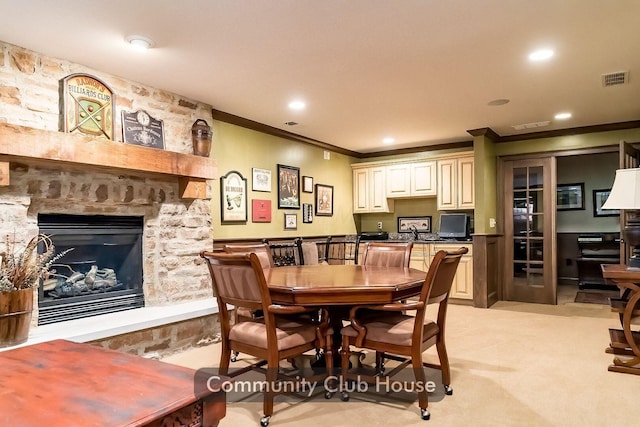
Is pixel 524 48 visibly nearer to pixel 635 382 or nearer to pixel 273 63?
pixel 273 63

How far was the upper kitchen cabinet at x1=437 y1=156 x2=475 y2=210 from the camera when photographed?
584 centimetres

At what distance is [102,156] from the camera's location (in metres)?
3.04

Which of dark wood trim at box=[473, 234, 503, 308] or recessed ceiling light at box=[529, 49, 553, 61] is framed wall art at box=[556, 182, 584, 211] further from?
recessed ceiling light at box=[529, 49, 553, 61]

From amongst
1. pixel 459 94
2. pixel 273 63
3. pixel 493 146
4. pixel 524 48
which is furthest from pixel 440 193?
pixel 273 63

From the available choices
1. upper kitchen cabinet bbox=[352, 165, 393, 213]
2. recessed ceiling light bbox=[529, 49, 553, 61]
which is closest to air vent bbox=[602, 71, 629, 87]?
recessed ceiling light bbox=[529, 49, 553, 61]

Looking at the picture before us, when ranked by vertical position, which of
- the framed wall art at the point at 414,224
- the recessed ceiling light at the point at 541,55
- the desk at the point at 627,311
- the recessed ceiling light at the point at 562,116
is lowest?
the desk at the point at 627,311

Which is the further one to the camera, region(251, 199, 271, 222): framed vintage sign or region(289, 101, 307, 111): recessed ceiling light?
region(251, 199, 271, 222): framed vintage sign

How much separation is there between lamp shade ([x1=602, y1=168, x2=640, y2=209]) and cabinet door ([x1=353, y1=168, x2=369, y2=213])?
3.88 metres

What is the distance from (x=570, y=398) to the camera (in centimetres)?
257

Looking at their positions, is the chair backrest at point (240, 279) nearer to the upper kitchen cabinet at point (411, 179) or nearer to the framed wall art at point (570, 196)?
A: the upper kitchen cabinet at point (411, 179)

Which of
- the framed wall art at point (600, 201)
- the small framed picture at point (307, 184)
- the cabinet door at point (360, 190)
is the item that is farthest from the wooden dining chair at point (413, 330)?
the framed wall art at point (600, 201)

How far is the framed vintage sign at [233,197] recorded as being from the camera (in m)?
4.49

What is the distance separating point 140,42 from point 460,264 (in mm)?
4594

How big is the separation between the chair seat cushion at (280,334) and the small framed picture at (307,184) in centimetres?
337
